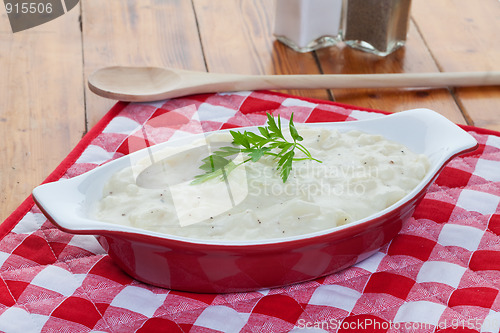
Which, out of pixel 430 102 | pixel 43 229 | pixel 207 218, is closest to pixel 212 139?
pixel 207 218

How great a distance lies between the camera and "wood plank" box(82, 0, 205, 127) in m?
1.71

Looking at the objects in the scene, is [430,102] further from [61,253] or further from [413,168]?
[61,253]

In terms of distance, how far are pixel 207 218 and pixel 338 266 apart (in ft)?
0.72

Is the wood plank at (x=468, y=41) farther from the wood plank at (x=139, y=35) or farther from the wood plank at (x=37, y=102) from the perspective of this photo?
the wood plank at (x=37, y=102)

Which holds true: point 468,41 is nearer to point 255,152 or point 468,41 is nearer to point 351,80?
point 351,80

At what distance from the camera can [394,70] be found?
1685 millimetres

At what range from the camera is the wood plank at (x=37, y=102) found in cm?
133

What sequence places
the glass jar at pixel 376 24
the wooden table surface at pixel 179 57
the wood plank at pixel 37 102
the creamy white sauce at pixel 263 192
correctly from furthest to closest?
the glass jar at pixel 376 24 < the wooden table surface at pixel 179 57 < the wood plank at pixel 37 102 < the creamy white sauce at pixel 263 192

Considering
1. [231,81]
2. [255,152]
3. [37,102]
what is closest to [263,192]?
[255,152]

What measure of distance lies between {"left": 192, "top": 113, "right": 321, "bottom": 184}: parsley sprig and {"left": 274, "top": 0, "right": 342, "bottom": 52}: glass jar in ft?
2.07

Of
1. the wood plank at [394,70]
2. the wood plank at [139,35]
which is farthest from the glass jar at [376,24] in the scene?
the wood plank at [139,35]

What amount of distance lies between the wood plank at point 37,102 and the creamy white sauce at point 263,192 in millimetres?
327

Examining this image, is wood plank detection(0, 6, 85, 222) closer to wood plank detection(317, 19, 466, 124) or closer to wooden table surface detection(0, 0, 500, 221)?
wooden table surface detection(0, 0, 500, 221)

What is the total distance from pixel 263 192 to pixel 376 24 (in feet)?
2.63
